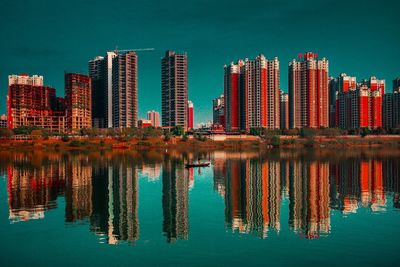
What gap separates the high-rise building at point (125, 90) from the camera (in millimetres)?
164875

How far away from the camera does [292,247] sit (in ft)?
74.8

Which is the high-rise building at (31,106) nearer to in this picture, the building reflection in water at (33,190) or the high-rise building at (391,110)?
the building reflection in water at (33,190)

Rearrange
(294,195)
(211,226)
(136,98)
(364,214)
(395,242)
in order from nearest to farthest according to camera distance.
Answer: (395,242), (211,226), (364,214), (294,195), (136,98)

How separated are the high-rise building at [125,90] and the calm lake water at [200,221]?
11478 centimetres

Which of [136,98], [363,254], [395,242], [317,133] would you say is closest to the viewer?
[363,254]

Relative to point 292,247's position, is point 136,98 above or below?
above

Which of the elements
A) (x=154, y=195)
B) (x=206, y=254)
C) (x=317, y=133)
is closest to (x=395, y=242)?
(x=206, y=254)

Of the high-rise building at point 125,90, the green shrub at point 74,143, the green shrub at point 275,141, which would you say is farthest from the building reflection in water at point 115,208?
the high-rise building at point 125,90

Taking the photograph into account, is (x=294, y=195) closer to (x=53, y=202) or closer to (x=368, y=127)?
(x=53, y=202)

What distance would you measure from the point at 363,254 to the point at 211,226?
10567mm

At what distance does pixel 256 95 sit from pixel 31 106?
94.5 metres

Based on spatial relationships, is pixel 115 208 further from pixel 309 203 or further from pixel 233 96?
pixel 233 96

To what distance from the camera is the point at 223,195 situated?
41.0m

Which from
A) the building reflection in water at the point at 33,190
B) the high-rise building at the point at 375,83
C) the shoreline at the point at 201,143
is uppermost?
the high-rise building at the point at 375,83
